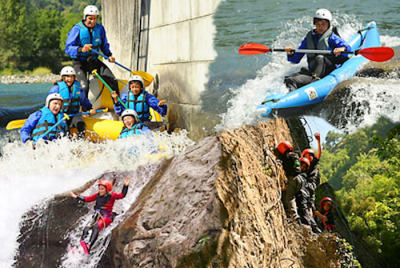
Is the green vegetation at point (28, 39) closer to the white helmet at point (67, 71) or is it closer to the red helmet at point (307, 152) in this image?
the white helmet at point (67, 71)

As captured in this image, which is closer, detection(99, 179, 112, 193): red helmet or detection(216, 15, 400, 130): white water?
detection(216, 15, 400, 130): white water

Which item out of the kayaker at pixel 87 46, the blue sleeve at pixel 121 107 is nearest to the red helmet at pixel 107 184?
the blue sleeve at pixel 121 107

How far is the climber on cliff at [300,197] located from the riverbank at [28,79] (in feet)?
51.4

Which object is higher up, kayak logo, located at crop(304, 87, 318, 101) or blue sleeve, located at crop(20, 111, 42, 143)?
kayak logo, located at crop(304, 87, 318, 101)

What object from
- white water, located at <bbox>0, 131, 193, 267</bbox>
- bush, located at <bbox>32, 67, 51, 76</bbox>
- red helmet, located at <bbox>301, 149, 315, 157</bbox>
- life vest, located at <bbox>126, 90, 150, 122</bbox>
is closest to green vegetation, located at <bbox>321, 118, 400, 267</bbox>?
red helmet, located at <bbox>301, 149, 315, 157</bbox>

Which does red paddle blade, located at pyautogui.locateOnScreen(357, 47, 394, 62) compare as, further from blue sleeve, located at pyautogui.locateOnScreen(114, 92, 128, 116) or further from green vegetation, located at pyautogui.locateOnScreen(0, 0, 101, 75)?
green vegetation, located at pyautogui.locateOnScreen(0, 0, 101, 75)

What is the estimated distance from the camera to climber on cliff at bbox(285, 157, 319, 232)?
10.3 feet

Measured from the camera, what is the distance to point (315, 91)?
2.72 metres

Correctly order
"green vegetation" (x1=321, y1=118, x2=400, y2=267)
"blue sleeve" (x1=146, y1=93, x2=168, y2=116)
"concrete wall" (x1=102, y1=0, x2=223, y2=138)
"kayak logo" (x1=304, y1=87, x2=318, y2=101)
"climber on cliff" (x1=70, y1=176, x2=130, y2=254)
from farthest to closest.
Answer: "green vegetation" (x1=321, y1=118, x2=400, y2=267) < "blue sleeve" (x1=146, y1=93, x2=168, y2=116) < "climber on cliff" (x1=70, y1=176, x2=130, y2=254) < "concrete wall" (x1=102, y1=0, x2=223, y2=138) < "kayak logo" (x1=304, y1=87, x2=318, y2=101)

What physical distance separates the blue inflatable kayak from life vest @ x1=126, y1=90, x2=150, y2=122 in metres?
1.27

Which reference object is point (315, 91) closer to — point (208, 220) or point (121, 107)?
point (208, 220)

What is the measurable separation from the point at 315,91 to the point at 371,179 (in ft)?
7.16

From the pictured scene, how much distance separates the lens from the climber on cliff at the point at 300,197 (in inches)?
124

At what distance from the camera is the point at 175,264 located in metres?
2.50
